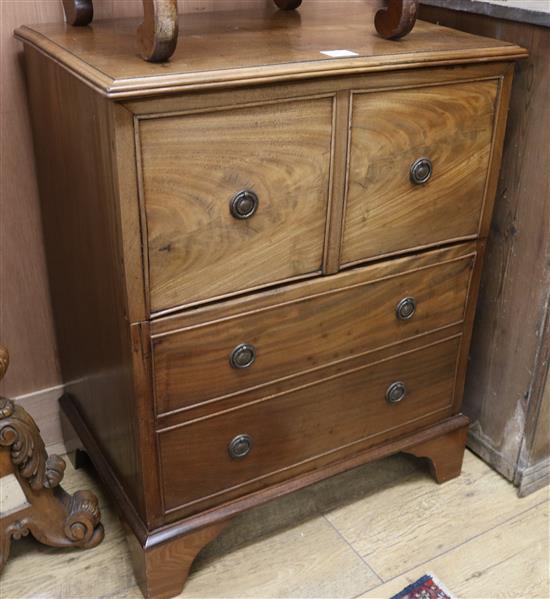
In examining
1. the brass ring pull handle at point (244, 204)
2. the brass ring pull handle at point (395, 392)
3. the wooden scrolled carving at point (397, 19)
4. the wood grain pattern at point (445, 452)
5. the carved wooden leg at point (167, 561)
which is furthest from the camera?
the wood grain pattern at point (445, 452)

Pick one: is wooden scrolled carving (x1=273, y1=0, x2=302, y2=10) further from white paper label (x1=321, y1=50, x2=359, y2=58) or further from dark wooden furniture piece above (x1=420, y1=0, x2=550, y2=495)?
white paper label (x1=321, y1=50, x2=359, y2=58)

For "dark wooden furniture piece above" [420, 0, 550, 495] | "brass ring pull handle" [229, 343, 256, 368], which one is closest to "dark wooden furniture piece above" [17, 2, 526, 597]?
"brass ring pull handle" [229, 343, 256, 368]

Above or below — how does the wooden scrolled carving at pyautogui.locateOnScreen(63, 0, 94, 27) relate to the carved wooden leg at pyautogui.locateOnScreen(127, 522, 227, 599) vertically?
above

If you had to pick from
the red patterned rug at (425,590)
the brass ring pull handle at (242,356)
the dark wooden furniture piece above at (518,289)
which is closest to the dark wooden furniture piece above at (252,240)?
the brass ring pull handle at (242,356)

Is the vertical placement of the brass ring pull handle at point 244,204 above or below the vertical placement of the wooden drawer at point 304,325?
above

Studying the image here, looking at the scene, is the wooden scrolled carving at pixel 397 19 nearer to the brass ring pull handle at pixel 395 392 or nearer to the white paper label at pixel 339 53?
the white paper label at pixel 339 53

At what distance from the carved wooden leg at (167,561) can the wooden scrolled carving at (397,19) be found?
3.26 feet

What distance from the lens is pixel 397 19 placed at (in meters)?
1.36

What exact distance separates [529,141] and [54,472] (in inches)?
47.2

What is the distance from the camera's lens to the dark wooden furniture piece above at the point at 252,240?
1190 millimetres

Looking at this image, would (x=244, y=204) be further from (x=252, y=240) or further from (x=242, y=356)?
(x=242, y=356)

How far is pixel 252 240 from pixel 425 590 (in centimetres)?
82

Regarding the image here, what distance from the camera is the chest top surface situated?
1.12 m

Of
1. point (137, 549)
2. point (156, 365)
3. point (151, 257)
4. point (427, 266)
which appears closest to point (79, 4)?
point (151, 257)
